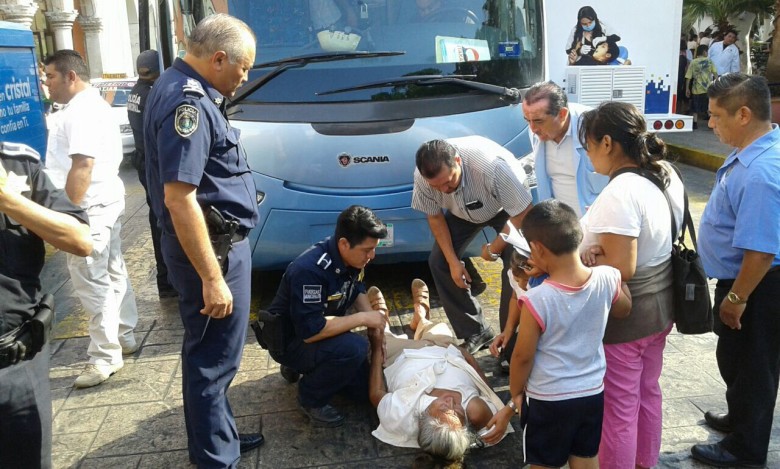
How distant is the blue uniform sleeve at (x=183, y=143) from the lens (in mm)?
2426

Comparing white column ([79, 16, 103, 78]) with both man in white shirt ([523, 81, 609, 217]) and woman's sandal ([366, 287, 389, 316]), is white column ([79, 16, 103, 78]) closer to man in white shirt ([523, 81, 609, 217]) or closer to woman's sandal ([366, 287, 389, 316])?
woman's sandal ([366, 287, 389, 316])

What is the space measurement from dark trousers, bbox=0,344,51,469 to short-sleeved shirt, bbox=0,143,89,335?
0.53 feet

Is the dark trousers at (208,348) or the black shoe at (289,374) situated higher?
the dark trousers at (208,348)

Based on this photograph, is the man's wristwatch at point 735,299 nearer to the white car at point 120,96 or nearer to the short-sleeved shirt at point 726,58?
the white car at point 120,96

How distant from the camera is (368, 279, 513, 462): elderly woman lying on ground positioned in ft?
9.58

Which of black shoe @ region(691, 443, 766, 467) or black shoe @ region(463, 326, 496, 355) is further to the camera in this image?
black shoe @ region(463, 326, 496, 355)

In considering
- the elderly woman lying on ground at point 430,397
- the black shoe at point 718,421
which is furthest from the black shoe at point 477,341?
the black shoe at point 718,421

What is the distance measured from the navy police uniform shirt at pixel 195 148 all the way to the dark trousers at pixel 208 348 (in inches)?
6.3

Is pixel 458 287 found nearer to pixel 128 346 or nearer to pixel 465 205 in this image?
pixel 465 205

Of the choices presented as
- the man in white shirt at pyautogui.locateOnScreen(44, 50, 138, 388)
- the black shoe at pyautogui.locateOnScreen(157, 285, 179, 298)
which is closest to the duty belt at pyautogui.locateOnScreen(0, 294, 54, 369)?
the man in white shirt at pyautogui.locateOnScreen(44, 50, 138, 388)

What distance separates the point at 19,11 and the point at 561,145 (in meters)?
15.3

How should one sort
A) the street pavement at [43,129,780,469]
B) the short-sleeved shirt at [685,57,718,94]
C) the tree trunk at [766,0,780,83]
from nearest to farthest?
the street pavement at [43,129,780,469]
the tree trunk at [766,0,780,83]
the short-sleeved shirt at [685,57,718,94]

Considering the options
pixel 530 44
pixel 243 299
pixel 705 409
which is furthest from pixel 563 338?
pixel 530 44

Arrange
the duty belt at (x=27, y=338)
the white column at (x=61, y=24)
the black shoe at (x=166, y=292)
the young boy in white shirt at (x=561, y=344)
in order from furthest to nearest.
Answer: the white column at (x=61, y=24) → the black shoe at (x=166, y=292) → the young boy in white shirt at (x=561, y=344) → the duty belt at (x=27, y=338)
